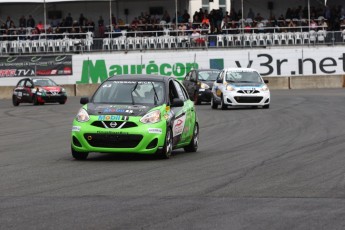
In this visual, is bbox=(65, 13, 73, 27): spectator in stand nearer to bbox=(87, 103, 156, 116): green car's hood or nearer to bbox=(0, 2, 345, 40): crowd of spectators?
bbox=(0, 2, 345, 40): crowd of spectators

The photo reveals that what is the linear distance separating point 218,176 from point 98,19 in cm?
4844

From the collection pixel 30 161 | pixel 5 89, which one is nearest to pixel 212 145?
pixel 30 161

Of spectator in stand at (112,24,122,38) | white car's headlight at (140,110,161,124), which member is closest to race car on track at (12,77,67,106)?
spectator in stand at (112,24,122,38)

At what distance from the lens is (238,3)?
6297cm

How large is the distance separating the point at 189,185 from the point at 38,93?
32.0 metres

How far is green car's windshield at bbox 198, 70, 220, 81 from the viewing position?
40.7 metres

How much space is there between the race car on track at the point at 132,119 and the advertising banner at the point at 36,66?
37.0m

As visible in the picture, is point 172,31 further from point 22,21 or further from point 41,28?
point 22,21

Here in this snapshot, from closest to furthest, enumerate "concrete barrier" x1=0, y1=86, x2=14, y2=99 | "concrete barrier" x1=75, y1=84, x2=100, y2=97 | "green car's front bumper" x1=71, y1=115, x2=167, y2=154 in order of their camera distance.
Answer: "green car's front bumper" x1=71, y1=115, x2=167, y2=154, "concrete barrier" x1=75, y1=84, x2=100, y2=97, "concrete barrier" x1=0, y1=86, x2=14, y2=99

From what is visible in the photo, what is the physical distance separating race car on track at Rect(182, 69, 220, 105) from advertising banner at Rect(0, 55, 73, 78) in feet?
46.8

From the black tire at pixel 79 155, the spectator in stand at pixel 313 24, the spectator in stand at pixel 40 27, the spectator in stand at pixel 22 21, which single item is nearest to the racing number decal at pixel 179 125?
the black tire at pixel 79 155

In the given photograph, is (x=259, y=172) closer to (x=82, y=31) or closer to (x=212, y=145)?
(x=212, y=145)

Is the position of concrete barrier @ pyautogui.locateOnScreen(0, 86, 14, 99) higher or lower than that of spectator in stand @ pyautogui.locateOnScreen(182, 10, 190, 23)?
lower

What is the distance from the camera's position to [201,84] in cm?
3994
